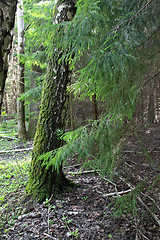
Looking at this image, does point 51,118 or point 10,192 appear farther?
point 10,192

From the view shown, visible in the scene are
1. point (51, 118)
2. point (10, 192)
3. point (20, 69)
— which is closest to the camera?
point (51, 118)

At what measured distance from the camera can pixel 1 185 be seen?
430cm

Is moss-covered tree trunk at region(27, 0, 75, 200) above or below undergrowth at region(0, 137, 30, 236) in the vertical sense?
above

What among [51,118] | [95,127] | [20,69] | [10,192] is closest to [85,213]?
[95,127]

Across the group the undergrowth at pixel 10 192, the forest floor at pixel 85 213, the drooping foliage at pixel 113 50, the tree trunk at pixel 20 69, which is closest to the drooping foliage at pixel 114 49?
the drooping foliage at pixel 113 50

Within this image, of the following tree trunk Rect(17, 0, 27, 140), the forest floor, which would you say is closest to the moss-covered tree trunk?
the forest floor

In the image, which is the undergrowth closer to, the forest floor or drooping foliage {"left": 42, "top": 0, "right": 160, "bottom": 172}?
the forest floor

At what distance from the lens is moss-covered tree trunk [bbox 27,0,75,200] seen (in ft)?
12.2

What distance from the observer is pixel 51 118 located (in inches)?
148

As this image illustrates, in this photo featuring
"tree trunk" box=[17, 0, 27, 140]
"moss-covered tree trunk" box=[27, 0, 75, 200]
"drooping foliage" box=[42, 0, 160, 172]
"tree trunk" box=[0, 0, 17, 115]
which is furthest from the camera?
"tree trunk" box=[17, 0, 27, 140]

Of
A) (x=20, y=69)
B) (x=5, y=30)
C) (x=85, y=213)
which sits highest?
(x=20, y=69)

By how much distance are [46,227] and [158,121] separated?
97.4 inches

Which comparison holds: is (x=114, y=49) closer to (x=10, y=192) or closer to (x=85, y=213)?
(x=85, y=213)

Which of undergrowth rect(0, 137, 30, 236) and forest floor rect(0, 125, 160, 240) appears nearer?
forest floor rect(0, 125, 160, 240)
